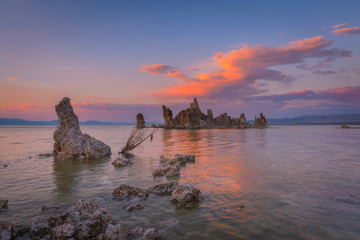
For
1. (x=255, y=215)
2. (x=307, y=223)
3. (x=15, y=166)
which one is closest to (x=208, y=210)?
(x=255, y=215)

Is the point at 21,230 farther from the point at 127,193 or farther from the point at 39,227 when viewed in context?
the point at 127,193

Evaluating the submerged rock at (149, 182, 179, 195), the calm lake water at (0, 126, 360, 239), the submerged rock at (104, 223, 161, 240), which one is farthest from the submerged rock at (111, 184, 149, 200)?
the submerged rock at (104, 223, 161, 240)

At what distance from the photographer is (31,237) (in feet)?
15.7

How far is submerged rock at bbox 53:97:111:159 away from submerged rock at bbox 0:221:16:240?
12172 millimetres

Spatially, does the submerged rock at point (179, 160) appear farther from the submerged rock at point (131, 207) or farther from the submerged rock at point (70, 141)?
the submerged rock at point (131, 207)

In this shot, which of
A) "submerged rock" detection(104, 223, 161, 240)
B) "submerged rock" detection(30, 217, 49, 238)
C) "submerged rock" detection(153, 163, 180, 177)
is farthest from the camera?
"submerged rock" detection(153, 163, 180, 177)

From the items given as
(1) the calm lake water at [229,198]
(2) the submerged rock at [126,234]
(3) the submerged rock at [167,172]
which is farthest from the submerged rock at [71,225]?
(3) the submerged rock at [167,172]

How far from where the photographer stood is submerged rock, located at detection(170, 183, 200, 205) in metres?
6.88

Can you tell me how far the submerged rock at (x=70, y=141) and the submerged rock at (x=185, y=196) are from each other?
11.7 metres

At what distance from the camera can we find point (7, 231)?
15.1 feet

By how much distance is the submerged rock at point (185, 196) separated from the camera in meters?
6.88

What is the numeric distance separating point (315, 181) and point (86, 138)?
1679 cm

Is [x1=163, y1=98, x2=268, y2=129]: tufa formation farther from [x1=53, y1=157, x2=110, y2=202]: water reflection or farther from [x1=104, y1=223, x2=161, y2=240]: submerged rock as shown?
[x1=104, y1=223, x2=161, y2=240]: submerged rock

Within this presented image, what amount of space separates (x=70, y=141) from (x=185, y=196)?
45.2 feet
